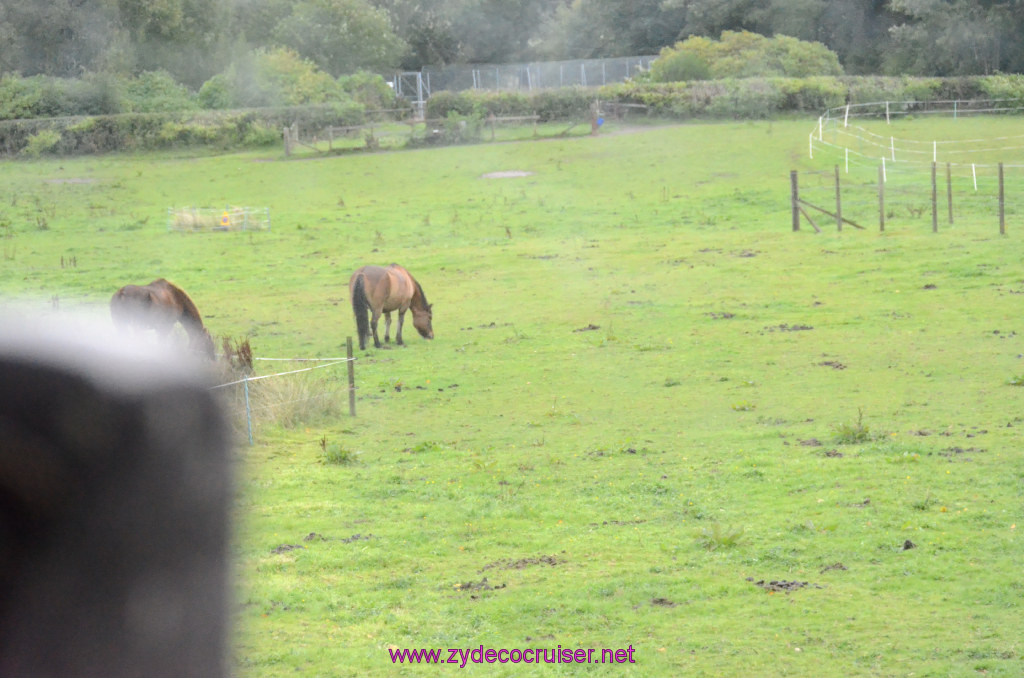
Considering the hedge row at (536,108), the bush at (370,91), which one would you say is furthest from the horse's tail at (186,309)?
the bush at (370,91)

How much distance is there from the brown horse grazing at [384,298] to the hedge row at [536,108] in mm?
30410

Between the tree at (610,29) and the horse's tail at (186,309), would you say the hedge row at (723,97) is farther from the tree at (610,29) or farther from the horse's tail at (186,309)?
the horse's tail at (186,309)

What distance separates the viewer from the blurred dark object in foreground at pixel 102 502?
86.7 inches

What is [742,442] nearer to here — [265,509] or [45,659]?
[265,509]

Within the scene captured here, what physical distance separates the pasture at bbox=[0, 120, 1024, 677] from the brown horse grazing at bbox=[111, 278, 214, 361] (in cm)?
140

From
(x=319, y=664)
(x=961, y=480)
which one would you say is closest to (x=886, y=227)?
(x=961, y=480)

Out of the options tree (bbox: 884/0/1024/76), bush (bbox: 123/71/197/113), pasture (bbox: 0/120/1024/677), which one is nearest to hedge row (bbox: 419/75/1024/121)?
tree (bbox: 884/0/1024/76)

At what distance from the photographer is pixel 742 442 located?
10828 mm

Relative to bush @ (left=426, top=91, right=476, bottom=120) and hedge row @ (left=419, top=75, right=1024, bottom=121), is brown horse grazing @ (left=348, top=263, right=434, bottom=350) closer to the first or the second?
hedge row @ (left=419, top=75, right=1024, bottom=121)

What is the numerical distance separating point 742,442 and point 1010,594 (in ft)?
14.3

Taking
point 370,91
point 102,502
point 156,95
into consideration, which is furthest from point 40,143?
point 102,502

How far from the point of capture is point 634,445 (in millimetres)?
10844

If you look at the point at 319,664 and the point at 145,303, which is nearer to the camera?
the point at 319,664

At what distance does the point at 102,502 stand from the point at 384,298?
13.8 meters
